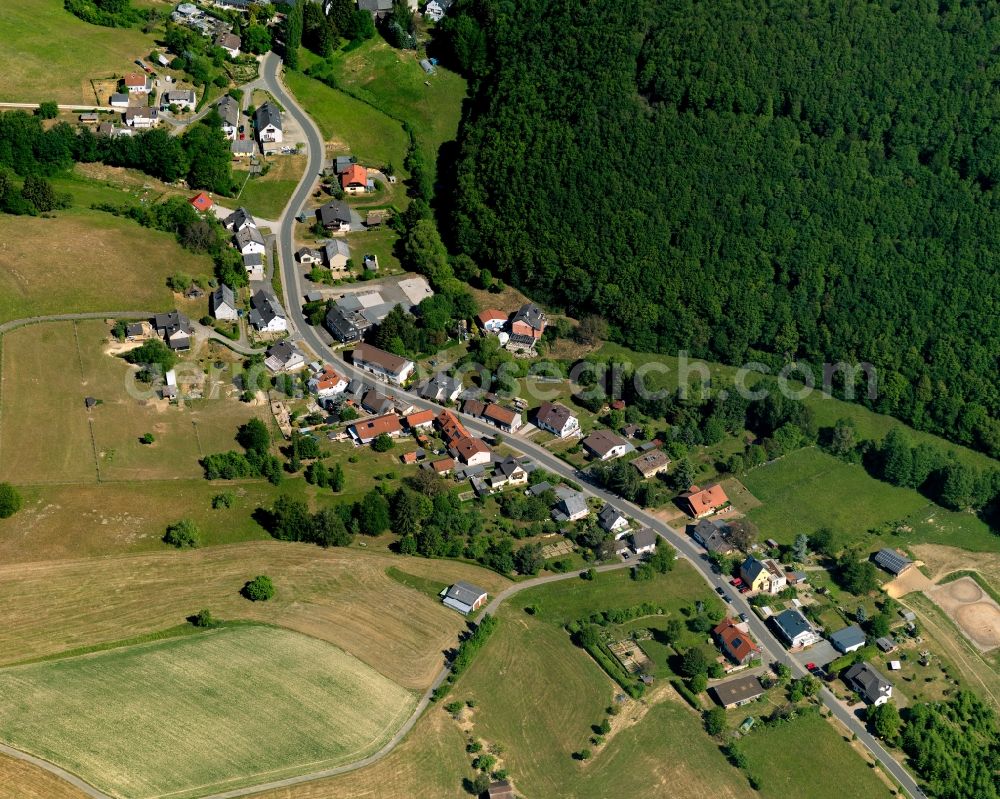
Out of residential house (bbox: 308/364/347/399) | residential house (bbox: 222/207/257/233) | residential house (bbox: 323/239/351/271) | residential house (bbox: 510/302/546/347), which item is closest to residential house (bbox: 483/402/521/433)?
residential house (bbox: 510/302/546/347)

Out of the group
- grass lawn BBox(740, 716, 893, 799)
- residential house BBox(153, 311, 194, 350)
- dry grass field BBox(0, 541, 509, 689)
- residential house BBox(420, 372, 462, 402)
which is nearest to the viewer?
→ grass lawn BBox(740, 716, 893, 799)

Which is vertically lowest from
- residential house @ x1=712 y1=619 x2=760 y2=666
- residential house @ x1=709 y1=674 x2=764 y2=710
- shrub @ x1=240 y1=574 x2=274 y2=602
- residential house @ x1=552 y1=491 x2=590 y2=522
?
shrub @ x1=240 y1=574 x2=274 y2=602

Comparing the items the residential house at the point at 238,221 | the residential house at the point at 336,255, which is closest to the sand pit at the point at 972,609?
the residential house at the point at 336,255

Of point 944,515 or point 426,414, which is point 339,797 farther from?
point 944,515

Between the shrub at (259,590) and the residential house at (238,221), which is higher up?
the residential house at (238,221)

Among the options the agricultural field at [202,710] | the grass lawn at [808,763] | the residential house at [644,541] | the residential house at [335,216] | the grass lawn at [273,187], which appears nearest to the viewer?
the agricultural field at [202,710]

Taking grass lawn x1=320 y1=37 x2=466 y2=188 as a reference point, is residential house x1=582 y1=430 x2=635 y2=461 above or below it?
below

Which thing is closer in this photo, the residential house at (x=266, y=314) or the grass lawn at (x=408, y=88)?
the residential house at (x=266, y=314)

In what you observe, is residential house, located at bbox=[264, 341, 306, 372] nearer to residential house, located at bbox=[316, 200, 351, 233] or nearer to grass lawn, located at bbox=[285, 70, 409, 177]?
residential house, located at bbox=[316, 200, 351, 233]

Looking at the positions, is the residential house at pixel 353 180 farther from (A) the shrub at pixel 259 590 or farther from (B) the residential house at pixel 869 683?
(B) the residential house at pixel 869 683
